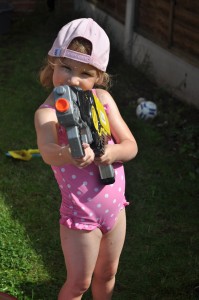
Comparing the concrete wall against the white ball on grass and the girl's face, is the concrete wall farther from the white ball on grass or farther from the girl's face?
the girl's face

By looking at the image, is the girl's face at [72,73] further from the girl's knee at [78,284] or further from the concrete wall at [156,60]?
the concrete wall at [156,60]

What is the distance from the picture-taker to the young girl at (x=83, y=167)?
8.10 feet

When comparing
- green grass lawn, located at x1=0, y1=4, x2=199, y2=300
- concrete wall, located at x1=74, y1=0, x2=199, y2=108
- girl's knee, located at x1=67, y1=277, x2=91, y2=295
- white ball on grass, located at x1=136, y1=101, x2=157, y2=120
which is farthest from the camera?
concrete wall, located at x1=74, y1=0, x2=199, y2=108

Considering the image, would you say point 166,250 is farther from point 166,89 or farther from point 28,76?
point 28,76

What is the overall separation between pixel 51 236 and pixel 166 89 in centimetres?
322

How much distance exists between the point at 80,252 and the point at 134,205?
1.94m

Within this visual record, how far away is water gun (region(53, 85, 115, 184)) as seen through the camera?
2.09 metres

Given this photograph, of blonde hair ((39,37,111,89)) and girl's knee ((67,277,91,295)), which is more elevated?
blonde hair ((39,37,111,89))

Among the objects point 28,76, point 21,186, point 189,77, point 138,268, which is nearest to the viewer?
point 138,268

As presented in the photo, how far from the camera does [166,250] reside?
157 inches

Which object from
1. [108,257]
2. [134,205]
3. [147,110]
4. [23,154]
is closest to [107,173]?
[108,257]

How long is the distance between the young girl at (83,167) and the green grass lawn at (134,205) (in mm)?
→ 874

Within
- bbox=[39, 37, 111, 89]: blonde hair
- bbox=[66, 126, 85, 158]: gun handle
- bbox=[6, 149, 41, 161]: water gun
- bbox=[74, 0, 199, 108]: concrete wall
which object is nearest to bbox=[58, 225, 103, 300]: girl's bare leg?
bbox=[66, 126, 85, 158]: gun handle

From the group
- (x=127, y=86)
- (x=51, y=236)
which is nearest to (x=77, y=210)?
(x=51, y=236)
